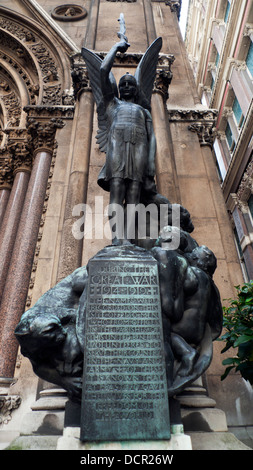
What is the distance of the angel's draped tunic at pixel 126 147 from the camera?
4270 millimetres

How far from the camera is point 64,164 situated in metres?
7.77

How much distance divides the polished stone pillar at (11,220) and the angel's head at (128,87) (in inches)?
172

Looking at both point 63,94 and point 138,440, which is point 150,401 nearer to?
Answer: point 138,440

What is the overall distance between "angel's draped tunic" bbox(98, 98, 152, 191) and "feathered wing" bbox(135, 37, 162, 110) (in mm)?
741

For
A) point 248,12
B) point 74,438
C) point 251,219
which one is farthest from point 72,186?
point 248,12

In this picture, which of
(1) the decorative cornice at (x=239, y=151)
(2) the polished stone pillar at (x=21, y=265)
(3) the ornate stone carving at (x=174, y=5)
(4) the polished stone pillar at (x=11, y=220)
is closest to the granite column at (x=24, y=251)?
(2) the polished stone pillar at (x=21, y=265)

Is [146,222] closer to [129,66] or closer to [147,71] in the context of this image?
[147,71]

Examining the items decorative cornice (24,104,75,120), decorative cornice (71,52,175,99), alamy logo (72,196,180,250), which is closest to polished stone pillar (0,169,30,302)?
decorative cornice (24,104,75,120)

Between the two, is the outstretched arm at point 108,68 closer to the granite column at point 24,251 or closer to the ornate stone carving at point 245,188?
the granite column at point 24,251

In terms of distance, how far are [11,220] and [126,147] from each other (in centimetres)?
476

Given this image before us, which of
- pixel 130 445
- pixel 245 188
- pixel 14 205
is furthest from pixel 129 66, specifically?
pixel 245 188

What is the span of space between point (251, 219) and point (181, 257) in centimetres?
1475

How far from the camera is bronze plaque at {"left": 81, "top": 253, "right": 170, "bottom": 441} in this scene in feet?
9.02

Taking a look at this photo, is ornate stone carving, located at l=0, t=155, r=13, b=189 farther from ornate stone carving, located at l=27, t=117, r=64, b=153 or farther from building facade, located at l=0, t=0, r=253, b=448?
ornate stone carving, located at l=27, t=117, r=64, b=153
